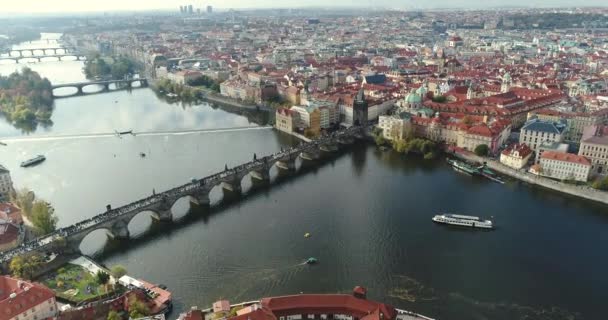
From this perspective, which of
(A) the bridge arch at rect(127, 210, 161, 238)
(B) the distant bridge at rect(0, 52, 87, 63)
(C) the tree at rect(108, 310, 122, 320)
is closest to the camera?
(C) the tree at rect(108, 310, 122, 320)

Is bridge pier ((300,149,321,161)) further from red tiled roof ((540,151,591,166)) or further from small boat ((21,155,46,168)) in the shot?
small boat ((21,155,46,168))

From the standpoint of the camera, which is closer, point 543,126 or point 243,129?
point 543,126

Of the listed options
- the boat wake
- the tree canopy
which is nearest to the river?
the boat wake

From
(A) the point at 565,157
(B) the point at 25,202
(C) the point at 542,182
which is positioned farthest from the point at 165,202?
(A) the point at 565,157

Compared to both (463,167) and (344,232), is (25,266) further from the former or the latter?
(463,167)

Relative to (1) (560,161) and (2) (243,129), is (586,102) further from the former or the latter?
(2) (243,129)

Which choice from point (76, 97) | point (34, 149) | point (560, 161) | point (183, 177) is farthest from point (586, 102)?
point (76, 97)
